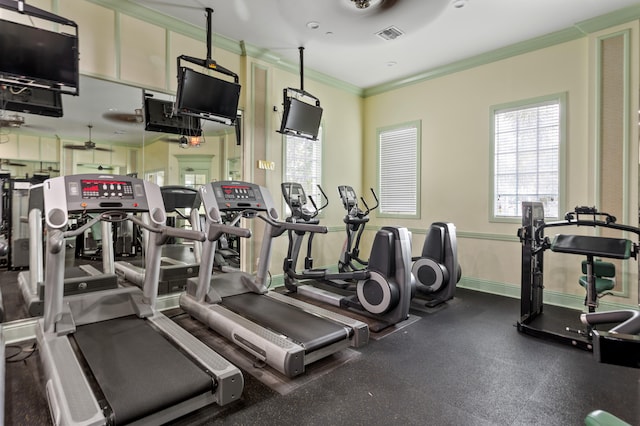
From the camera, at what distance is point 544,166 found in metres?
4.46

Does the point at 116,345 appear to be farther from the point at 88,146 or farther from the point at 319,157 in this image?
the point at 319,157

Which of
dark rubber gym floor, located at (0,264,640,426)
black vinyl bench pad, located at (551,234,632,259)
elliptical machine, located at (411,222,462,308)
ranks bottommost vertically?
dark rubber gym floor, located at (0,264,640,426)

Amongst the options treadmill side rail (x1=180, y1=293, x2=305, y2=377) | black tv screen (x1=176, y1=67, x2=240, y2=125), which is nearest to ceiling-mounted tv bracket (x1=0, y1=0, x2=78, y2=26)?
black tv screen (x1=176, y1=67, x2=240, y2=125)

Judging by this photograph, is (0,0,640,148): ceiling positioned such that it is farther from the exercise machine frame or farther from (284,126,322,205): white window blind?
the exercise machine frame

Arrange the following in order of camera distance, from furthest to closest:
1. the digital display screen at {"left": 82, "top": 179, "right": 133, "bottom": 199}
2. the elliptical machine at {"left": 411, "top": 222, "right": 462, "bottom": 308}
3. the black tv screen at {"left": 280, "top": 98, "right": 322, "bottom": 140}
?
the black tv screen at {"left": 280, "top": 98, "right": 322, "bottom": 140} < the elliptical machine at {"left": 411, "top": 222, "right": 462, "bottom": 308} < the digital display screen at {"left": 82, "top": 179, "right": 133, "bottom": 199}

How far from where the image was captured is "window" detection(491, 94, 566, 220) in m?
4.37

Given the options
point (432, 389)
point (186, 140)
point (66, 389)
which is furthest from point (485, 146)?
point (66, 389)

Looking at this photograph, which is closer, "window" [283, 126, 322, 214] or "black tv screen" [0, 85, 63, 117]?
"black tv screen" [0, 85, 63, 117]

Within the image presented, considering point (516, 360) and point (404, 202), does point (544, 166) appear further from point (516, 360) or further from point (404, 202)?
point (516, 360)

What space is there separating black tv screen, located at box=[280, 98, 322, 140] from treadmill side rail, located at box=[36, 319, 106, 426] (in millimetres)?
3573

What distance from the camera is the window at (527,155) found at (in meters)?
4.37

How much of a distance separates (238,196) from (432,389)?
254cm

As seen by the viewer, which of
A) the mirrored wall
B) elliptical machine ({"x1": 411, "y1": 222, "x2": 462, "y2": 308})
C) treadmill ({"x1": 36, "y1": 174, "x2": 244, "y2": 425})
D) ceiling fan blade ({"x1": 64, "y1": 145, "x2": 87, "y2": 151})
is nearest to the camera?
treadmill ({"x1": 36, "y1": 174, "x2": 244, "y2": 425})

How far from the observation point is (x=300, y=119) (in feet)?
16.4
